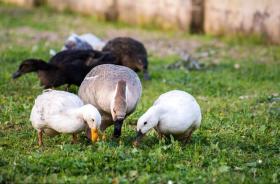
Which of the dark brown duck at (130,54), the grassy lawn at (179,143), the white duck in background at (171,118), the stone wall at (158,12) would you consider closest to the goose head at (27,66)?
the grassy lawn at (179,143)

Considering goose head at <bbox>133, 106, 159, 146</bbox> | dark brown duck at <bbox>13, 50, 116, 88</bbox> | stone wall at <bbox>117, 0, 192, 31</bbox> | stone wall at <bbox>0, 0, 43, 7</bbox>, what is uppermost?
goose head at <bbox>133, 106, 159, 146</bbox>

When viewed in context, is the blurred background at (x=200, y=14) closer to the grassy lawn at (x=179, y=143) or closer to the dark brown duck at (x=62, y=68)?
the grassy lawn at (x=179, y=143)

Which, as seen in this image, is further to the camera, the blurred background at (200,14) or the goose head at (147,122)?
the blurred background at (200,14)

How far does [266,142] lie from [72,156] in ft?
7.76

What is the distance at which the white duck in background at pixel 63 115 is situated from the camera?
22.5 ft

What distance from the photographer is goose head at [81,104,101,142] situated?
679 cm

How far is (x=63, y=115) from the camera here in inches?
274

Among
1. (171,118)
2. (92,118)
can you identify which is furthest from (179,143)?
(92,118)

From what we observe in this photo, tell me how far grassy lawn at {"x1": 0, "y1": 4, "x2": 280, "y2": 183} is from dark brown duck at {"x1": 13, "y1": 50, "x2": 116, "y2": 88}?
0.95ft

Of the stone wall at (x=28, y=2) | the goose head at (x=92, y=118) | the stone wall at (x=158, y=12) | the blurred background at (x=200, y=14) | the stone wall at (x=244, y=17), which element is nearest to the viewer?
the goose head at (x=92, y=118)

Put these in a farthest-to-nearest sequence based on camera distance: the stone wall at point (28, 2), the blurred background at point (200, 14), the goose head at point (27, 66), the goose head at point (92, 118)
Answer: the stone wall at point (28, 2), the blurred background at point (200, 14), the goose head at point (27, 66), the goose head at point (92, 118)

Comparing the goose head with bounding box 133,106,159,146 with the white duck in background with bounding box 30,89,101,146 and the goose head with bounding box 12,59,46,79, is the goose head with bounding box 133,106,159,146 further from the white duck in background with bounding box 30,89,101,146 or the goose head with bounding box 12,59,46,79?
the goose head with bounding box 12,59,46,79

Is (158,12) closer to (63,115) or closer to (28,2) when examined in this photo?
(28,2)

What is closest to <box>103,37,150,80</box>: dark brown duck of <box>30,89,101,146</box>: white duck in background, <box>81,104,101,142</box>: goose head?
<box>30,89,101,146</box>: white duck in background
